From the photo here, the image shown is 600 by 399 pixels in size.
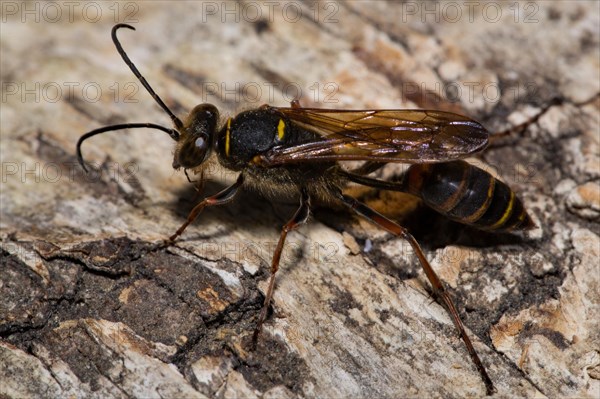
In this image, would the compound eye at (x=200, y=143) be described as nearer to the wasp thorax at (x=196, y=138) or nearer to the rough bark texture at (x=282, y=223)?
the wasp thorax at (x=196, y=138)

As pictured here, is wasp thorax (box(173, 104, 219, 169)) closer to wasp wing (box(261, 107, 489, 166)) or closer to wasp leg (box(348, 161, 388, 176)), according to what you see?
wasp wing (box(261, 107, 489, 166))

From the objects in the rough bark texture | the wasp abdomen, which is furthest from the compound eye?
the wasp abdomen

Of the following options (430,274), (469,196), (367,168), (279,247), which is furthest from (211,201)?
(469,196)

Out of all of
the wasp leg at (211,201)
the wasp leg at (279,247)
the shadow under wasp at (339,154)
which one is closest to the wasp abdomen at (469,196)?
the shadow under wasp at (339,154)

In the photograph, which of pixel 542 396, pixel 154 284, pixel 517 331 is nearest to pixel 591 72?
pixel 517 331

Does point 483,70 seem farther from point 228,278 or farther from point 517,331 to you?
point 228,278


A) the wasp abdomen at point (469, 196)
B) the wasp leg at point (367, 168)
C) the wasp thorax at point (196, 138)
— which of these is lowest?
the wasp thorax at point (196, 138)
